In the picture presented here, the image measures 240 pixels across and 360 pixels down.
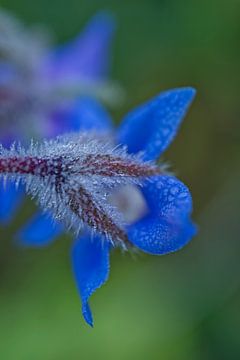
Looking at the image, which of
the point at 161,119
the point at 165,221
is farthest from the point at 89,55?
the point at 165,221

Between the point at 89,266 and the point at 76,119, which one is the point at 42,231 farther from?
the point at 76,119

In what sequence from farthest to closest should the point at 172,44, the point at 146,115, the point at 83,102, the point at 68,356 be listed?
1. the point at 172,44
2. the point at 68,356
3. the point at 83,102
4. the point at 146,115

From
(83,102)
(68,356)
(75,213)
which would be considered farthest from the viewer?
(68,356)

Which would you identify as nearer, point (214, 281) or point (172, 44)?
point (214, 281)

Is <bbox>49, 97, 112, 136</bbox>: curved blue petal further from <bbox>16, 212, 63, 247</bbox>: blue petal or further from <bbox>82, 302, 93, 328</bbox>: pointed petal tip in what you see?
<bbox>82, 302, 93, 328</bbox>: pointed petal tip

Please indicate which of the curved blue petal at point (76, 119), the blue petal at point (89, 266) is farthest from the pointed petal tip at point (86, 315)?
the curved blue petal at point (76, 119)

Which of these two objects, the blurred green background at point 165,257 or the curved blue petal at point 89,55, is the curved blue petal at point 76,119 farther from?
the blurred green background at point 165,257

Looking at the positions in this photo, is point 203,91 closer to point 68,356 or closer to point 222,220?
point 222,220

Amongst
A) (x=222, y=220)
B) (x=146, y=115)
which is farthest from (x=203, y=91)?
(x=146, y=115)
